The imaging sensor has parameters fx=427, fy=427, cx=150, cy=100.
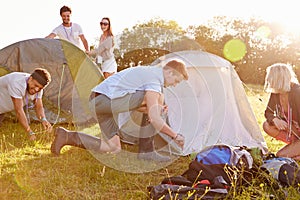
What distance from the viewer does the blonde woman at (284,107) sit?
3883mm

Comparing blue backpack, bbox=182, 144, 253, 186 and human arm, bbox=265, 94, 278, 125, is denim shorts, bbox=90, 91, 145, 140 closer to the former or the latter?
blue backpack, bbox=182, 144, 253, 186

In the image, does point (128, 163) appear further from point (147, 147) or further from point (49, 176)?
point (49, 176)

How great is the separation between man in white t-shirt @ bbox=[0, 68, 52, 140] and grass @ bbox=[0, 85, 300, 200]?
1.08 feet

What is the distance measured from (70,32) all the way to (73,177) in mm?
3277

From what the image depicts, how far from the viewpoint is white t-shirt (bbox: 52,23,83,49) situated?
19.9ft

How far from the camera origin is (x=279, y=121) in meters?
4.09

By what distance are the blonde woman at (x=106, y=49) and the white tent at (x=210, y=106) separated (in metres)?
1.43

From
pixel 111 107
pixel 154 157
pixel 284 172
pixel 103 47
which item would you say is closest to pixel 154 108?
pixel 111 107

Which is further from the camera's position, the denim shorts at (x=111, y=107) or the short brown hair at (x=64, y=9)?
the short brown hair at (x=64, y=9)

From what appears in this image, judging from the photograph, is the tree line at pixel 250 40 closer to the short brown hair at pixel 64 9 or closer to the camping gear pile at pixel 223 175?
the short brown hair at pixel 64 9

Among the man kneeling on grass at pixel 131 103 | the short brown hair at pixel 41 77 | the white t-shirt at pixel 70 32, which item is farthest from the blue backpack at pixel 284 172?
the white t-shirt at pixel 70 32

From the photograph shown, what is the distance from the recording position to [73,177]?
3.29 m

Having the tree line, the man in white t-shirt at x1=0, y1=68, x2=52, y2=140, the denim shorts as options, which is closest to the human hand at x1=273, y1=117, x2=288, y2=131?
the denim shorts

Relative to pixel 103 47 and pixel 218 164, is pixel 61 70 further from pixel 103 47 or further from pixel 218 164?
pixel 218 164
